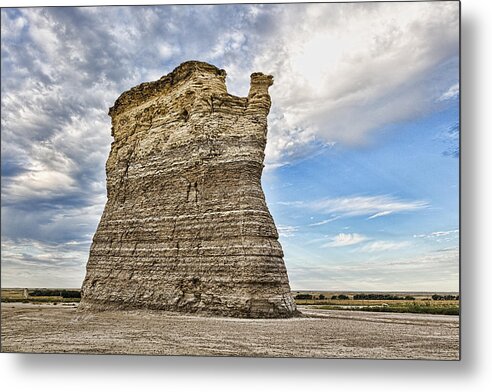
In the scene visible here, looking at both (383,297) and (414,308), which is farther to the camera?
(383,297)

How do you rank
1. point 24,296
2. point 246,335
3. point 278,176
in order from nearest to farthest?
point 246,335, point 24,296, point 278,176

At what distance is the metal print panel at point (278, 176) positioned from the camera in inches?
259

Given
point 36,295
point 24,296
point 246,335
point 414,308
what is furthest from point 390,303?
point 24,296

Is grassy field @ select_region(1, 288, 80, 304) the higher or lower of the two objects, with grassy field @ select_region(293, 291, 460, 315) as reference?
lower

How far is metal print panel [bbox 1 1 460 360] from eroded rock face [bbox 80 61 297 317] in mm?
57

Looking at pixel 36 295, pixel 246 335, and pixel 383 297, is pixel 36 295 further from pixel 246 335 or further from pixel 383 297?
pixel 383 297

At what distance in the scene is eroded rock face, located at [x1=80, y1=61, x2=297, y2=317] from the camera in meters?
8.48

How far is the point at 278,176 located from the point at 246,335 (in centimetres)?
213

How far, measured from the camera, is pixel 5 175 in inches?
285

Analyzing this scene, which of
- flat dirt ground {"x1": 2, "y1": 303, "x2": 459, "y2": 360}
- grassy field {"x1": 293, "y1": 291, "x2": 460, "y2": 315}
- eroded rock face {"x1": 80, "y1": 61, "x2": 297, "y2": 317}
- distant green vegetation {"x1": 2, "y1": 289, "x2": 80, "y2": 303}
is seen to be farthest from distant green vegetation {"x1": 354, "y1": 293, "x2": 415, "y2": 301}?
distant green vegetation {"x1": 2, "y1": 289, "x2": 80, "y2": 303}

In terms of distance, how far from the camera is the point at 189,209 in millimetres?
9242

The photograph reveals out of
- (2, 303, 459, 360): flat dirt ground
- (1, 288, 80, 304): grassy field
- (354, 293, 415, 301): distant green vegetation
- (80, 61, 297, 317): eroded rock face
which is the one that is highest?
(80, 61, 297, 317): eroded rock face

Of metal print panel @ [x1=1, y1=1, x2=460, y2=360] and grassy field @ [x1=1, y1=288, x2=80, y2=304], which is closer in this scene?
metal print panel @ [x1=1, y1=1, x2=460, y2=360]

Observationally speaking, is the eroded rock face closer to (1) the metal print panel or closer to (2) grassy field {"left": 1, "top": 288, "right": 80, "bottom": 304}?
(1) the metal print panel
